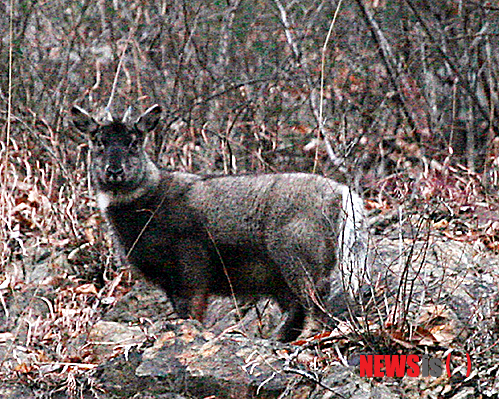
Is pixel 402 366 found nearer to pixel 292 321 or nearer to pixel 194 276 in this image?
pixel 292 321

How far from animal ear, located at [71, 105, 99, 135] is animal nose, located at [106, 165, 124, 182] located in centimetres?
38

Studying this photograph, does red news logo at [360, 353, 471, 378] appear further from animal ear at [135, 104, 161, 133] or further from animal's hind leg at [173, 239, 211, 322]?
animal ear at [135, 104, 161, 133]

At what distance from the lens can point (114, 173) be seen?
6.18 metres

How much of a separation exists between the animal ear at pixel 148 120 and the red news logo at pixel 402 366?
2.59m

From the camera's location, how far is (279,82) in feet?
29.8

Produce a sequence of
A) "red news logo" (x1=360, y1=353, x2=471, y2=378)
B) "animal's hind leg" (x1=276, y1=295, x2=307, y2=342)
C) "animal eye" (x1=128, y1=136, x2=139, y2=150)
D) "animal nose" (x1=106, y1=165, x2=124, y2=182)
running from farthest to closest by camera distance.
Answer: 1. "animal eye" (x1=128, y1=136, x2=139, y2=150)
2. "animal nose" (x1=106, y1=165, x2=124, y2=182)
3. "animal's hind leg" (x1=276, y1=295, x2=307, y2=342)
4. "red news logo" (x1=360, y1=353, x2=471, y2=378)

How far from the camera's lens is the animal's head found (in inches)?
244

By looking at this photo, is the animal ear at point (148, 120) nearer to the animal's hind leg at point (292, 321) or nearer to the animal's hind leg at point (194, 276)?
the animal's hind leg at point (194, 276)

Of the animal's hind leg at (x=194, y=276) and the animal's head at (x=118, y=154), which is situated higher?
the animal's head at (x=118, y=154)

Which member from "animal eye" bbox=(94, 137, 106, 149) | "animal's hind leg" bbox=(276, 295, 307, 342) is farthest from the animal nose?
"animal's hind leg" bbox=(276, 295, 307, 342)

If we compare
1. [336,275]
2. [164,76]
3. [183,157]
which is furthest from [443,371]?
[164,76]

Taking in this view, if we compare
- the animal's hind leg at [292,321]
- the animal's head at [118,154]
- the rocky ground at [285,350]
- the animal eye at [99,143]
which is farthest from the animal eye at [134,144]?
the animal's hind leg at [292,321]

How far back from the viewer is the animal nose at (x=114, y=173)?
617 cm

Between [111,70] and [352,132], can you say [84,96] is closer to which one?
[111,70]
